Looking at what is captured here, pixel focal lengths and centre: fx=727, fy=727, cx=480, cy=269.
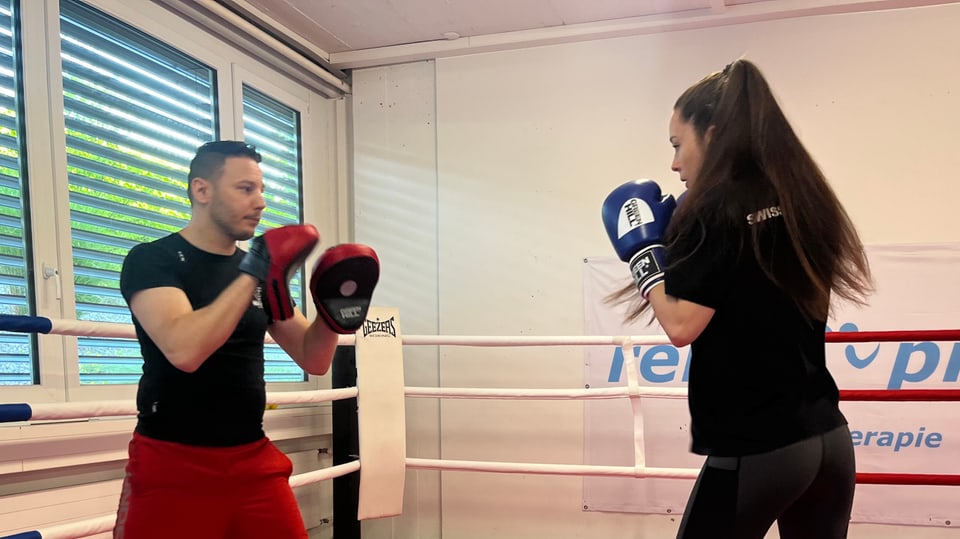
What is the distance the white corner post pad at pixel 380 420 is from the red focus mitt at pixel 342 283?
136 cm

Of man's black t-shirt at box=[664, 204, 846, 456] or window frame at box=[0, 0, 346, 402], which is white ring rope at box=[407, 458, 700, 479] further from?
man's black t-shirt at box=[664, 204, 846, 456]

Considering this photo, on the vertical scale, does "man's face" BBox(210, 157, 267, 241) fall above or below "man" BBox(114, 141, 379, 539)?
above

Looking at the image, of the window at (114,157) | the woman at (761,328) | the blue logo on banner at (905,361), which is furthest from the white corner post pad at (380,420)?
→ the woman at (761,328)

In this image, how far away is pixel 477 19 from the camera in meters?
3.13

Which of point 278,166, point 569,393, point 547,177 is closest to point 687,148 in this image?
point 569,393

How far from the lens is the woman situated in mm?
1049

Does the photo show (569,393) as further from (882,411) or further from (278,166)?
(278,166)

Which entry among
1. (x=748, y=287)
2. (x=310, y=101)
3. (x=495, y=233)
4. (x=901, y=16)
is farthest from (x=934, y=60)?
(x=310, y=101)

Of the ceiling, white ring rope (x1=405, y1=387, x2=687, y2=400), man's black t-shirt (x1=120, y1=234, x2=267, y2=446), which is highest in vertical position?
the ceiling

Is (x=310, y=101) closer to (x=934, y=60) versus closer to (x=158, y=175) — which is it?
(x=158, y=175)

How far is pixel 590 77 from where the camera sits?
327cm

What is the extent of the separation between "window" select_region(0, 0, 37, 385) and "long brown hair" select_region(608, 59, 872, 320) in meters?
1.79

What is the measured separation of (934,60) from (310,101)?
2.73 m

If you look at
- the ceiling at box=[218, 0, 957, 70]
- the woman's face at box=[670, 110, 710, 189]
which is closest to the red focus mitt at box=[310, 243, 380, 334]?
the woman's face at box=[670, 110, 710, 189]
